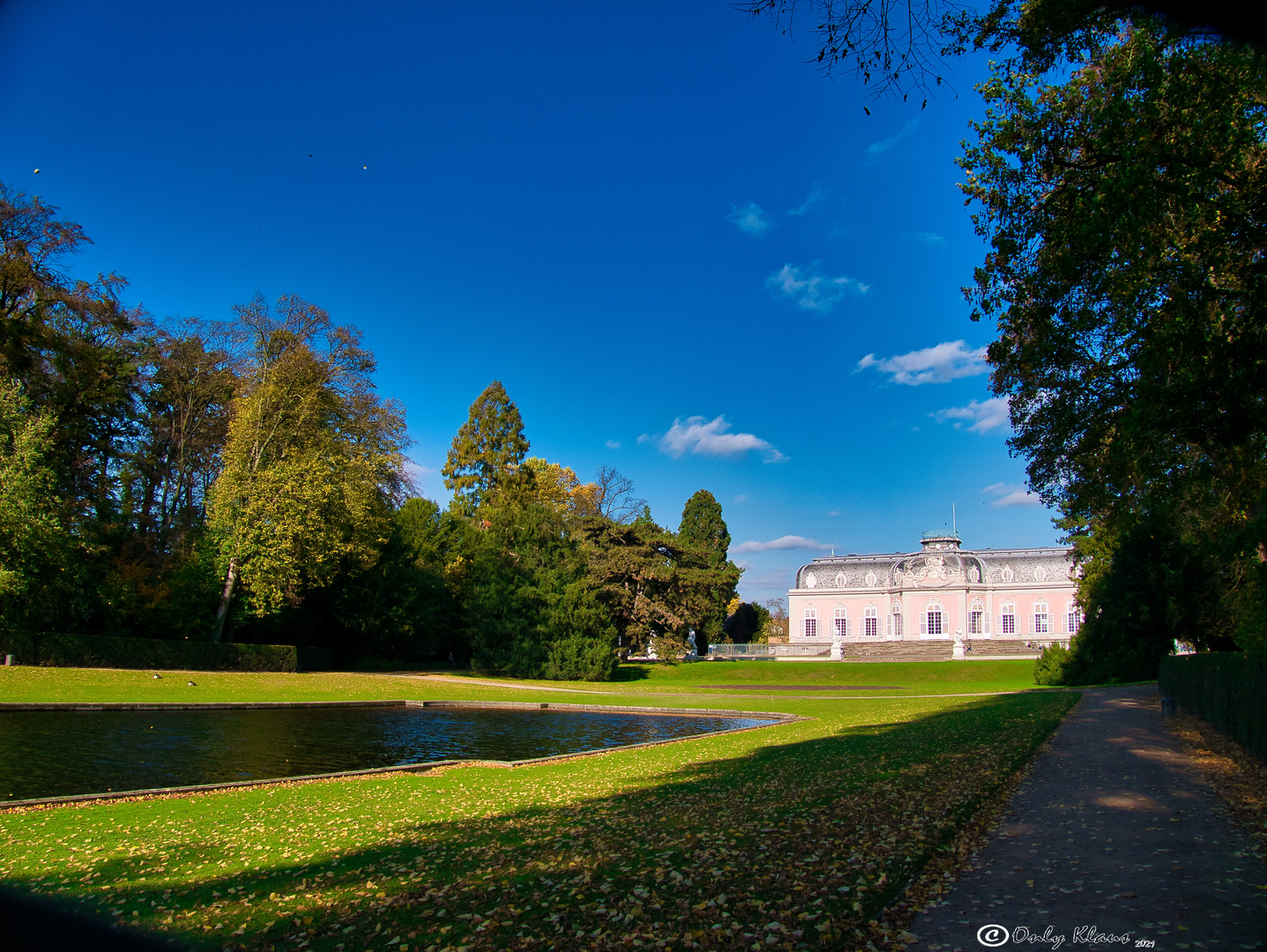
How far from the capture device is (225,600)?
106 ft

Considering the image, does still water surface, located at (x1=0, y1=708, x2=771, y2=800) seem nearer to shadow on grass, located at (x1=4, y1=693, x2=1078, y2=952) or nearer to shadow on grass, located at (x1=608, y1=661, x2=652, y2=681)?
shadow on grass, located at (x1=4, y1=693, x2=1078, y2=952)

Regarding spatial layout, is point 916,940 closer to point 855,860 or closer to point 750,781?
point 855,860

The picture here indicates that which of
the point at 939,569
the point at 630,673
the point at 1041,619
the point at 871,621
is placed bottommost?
the point at 630,673

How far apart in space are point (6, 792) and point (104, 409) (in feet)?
92.4

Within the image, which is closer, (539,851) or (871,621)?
(539,851)

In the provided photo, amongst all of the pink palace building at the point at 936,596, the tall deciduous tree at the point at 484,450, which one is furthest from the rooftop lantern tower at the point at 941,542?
the tall deciduous tree at the point at 484,450

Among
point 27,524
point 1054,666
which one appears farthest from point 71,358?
point 1054,666

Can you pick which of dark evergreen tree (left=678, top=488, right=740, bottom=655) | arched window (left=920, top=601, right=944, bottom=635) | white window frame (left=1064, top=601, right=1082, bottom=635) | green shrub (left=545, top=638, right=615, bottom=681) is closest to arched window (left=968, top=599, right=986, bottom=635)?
arched window (left=920, top=601, right=944, bottom=635)

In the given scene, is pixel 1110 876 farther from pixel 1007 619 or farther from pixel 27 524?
pixel 1007 619

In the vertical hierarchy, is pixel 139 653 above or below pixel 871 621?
below

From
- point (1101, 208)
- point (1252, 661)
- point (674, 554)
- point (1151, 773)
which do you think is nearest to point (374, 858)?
point (1151, 773)

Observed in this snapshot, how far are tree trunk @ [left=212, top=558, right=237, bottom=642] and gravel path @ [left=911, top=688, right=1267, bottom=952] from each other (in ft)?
105

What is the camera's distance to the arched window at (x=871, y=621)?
6981 centimetres

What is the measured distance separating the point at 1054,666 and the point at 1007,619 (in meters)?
31.5
